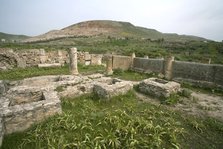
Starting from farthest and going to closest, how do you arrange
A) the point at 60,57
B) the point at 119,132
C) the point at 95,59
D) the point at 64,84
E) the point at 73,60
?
the point at 95,59, the point at 60,57, the point at 73,60, the point at 64,84, the point at 119,132

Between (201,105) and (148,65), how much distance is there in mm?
6379

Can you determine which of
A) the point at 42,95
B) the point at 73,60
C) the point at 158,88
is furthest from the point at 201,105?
the point at 73,60

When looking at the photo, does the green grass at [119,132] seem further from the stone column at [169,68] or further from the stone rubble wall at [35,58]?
the stone rubble wall at [35,58]

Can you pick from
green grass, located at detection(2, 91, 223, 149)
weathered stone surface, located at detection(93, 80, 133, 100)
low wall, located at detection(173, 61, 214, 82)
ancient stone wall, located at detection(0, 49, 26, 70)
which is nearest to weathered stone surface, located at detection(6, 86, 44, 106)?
green grass, located at detection(2, 91, 223, 149)

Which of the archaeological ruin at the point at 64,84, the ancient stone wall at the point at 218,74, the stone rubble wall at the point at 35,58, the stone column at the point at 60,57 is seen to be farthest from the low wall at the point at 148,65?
the stone column at the point at 60,57

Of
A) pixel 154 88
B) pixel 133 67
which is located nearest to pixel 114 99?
pixel 154 88

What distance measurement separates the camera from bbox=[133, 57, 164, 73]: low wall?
36.9 feet

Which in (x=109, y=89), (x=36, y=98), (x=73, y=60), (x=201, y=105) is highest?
(x=73, y=60)

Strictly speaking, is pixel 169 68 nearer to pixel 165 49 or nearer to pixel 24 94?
pixel 24 94

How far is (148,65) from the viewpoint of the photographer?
12.3m

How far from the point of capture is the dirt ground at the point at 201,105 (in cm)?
557

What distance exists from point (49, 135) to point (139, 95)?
15.1 feet

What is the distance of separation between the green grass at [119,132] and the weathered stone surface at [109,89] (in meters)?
1.06

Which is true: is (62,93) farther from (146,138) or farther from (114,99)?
(146,138)
